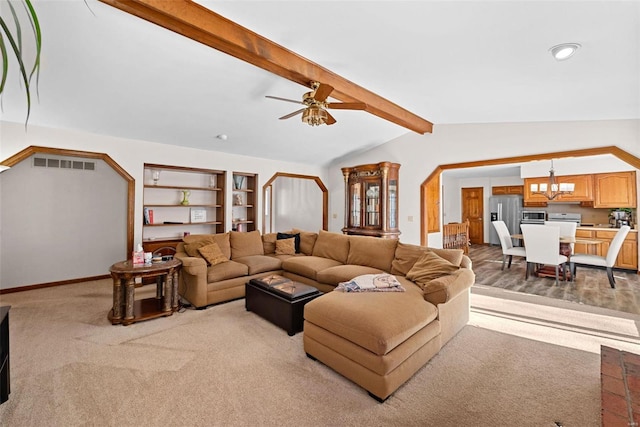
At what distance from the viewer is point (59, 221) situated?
477 centimetres

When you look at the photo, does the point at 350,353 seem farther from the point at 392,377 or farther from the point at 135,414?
the point at 135,414

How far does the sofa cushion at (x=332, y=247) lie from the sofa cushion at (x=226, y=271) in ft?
4.15

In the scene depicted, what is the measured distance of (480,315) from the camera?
352 cm

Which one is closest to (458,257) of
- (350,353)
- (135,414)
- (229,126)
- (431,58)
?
(350,353)

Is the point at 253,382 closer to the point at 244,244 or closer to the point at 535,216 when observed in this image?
the point at 244,244

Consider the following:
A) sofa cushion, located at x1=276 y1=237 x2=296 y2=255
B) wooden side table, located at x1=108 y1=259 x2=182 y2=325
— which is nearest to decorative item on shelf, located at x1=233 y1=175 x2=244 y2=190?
sofa cushion, located at x1=276 y1=237 x2=296 y2=255

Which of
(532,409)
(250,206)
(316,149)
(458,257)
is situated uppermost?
(316,149)

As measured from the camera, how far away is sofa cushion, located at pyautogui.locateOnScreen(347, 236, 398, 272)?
12.5 ft

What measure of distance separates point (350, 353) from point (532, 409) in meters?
1.26

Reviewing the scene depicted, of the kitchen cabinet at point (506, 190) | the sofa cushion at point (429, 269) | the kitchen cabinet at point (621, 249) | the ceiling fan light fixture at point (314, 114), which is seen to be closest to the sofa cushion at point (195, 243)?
the ceiling fan light fixture at point (314, 114)

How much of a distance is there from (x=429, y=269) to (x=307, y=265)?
1717mm

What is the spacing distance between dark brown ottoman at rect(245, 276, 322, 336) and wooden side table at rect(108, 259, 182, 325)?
0.91 metres

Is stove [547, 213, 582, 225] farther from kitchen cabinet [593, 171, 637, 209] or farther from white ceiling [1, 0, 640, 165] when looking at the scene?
white ceiling [1, 0, 640, 165]

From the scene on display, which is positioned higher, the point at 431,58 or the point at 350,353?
the point at 431,58
